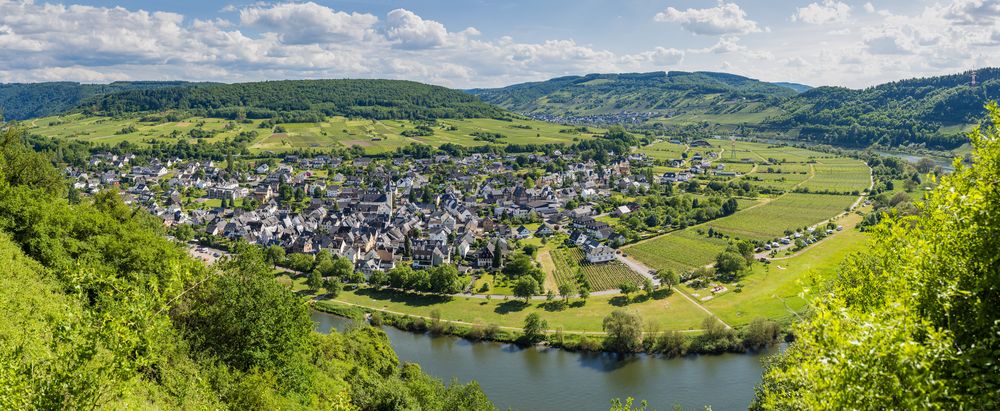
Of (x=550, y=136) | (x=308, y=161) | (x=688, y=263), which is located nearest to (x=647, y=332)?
(x=688, y=263)

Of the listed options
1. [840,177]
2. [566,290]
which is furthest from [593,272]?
[840,177]

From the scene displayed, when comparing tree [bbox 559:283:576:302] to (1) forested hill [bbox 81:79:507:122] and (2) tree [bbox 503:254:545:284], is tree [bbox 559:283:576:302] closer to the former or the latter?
(2) tree [bbox 503:254:545:284]

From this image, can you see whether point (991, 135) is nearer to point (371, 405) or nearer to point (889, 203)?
point (371, 405)

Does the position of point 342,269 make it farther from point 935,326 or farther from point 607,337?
point 935,326

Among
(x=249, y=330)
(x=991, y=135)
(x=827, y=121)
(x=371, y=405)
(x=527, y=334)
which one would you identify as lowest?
(x=527, y=334)

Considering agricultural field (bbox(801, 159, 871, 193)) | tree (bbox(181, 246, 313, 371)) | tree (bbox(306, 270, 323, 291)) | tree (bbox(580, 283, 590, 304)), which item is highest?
agricultural field (bbox(801, 159, 871, 193))

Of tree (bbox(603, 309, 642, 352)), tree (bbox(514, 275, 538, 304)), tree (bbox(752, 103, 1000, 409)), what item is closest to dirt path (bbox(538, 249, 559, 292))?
tree (bbox(514, 275, 538, 304))
